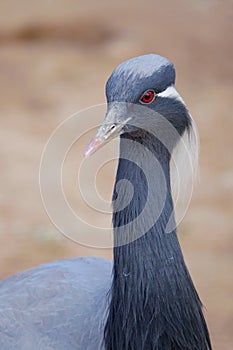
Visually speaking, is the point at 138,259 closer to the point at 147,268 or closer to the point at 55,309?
the point at 147,268

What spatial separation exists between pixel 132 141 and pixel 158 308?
2.28 feet

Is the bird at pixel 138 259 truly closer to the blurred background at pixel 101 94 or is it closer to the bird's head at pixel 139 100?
the bird's head at pixel 139 100

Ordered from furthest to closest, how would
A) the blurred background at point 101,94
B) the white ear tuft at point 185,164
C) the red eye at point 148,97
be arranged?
the blurred background at point 101,94 < the white ear tuft at point 185,164 < the red eye at point 148,97

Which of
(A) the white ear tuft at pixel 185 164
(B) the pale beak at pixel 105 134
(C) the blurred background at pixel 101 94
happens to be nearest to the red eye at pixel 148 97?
(B) the pale beak at pixel 105 134

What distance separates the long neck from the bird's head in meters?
0.09

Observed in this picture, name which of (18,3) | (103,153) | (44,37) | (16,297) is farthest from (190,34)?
(16,297)

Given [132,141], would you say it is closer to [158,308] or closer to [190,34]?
[158,308]

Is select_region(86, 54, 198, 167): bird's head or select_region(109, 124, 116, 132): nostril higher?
select_region(86, 54, 198, 167): bird's head

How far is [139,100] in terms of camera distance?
2979 millimetres

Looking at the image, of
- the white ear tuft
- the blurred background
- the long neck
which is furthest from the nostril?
the blurred background

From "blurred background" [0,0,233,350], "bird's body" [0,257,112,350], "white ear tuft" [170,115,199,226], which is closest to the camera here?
"white ear tuft" [170,115,199,226]

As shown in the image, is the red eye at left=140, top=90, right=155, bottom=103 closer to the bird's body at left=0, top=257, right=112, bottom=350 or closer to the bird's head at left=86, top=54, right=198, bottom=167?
the bird's head at left=86, top=54, right=198, bottom=167

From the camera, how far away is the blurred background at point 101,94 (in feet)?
18.7

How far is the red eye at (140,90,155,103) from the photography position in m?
2.98
